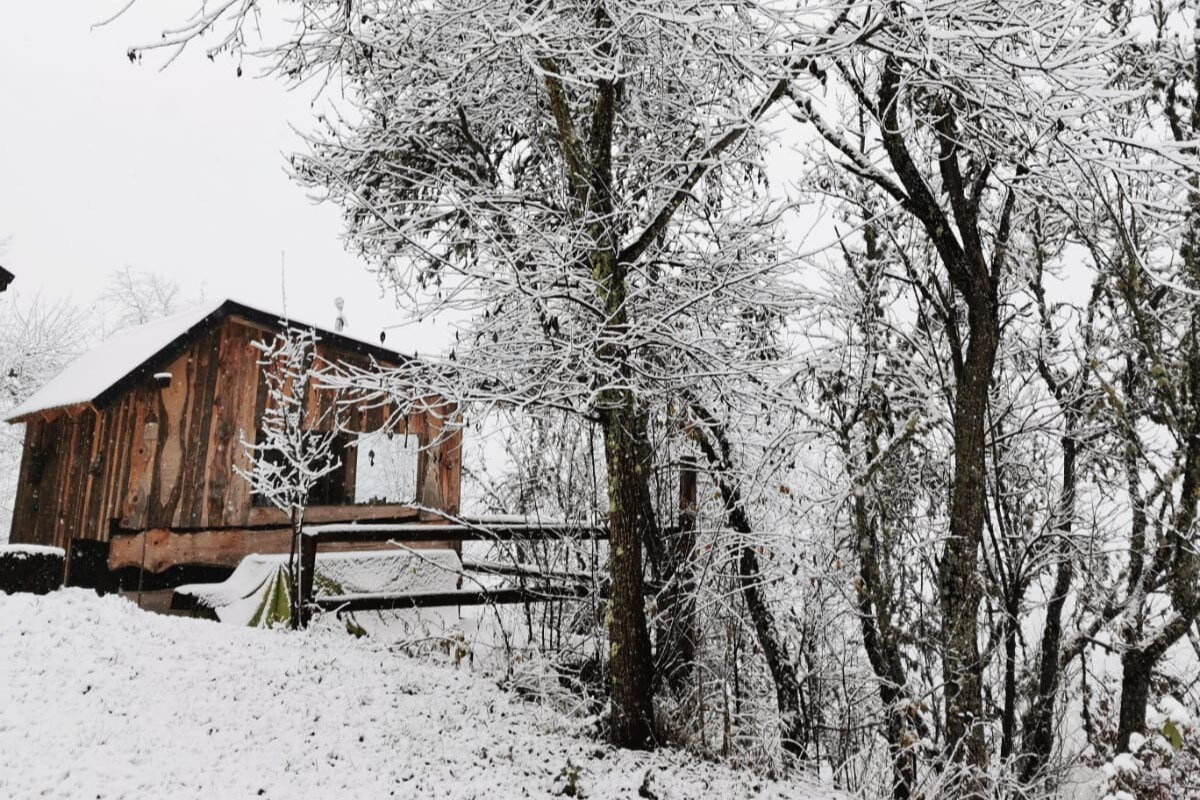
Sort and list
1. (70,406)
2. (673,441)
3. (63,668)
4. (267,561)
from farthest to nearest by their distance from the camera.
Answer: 1. (70,406)
2. (267,561)
3. (673,441)
4. (63,668)

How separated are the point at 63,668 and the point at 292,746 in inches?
72.9

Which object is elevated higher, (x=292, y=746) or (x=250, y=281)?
(x=250, y=281)

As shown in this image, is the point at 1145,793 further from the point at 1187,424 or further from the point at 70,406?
the point at 70,406

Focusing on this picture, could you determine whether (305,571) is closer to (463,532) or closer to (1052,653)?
(463,532)

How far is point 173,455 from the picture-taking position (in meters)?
12.8

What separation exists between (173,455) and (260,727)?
29.5 feet

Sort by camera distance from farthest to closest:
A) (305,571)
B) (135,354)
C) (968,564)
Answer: (135,354)
(305,571)
(968,564)

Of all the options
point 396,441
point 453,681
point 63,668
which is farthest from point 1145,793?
point 396,441

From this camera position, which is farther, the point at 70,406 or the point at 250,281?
the point at 250,281

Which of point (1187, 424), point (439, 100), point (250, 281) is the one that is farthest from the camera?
point (250, 281)

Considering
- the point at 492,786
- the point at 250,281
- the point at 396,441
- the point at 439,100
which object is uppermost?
the point at 250,281

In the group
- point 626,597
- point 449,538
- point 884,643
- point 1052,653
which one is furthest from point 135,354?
point 1052,653

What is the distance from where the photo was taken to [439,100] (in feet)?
24.9

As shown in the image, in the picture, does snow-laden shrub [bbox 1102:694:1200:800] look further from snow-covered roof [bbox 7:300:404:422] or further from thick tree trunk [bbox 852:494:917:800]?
snow-covered roof [bbox 7:300:404:422]
